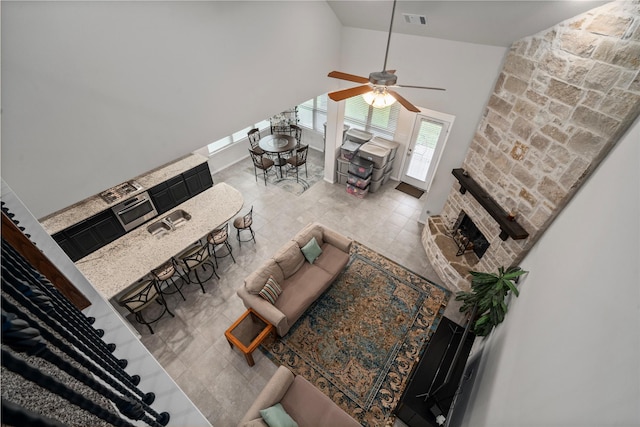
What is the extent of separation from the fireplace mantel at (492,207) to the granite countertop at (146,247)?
386 centimetres

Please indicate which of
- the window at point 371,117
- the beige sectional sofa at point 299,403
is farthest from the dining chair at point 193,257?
the window at point 371,117

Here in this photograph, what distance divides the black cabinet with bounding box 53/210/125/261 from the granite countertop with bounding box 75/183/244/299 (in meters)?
0.50

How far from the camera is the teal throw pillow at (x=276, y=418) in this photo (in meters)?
2.96

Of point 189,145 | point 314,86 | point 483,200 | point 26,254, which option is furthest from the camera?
point 314,86

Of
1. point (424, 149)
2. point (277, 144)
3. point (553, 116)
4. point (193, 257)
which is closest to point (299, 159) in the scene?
point (277, 144)

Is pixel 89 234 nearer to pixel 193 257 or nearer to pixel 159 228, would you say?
pixel 159 228

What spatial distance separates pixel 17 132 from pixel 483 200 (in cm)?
520

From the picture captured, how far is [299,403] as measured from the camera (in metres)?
3.33

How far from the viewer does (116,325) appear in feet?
5.10

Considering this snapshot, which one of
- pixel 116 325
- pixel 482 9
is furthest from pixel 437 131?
pixel 116 325

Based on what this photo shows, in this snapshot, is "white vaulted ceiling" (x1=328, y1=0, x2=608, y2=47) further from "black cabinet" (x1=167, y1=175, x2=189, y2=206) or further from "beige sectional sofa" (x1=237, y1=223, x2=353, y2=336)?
"black cabinet" (x1=167, y1=175, x2=189, y2=206)

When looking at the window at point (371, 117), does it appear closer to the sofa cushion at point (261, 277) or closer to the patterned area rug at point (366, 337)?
the patterned area rug at point (366, 337)

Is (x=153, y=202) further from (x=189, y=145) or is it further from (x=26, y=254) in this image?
(x=26, y=254)

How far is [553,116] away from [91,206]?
21.4ft
